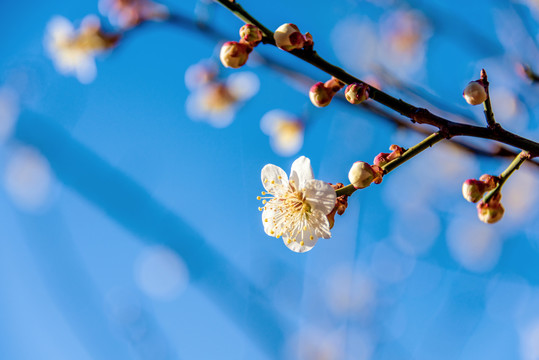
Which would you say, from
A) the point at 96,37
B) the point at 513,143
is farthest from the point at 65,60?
the point at 513,143

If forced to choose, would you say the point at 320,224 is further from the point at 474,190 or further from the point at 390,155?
the point at 474,190

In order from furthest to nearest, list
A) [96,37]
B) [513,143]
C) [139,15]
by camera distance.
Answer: [96,37] → [139,15] → [513,143]

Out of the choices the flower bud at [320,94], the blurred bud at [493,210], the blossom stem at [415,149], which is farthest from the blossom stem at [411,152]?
the blurred bud at [493,210]

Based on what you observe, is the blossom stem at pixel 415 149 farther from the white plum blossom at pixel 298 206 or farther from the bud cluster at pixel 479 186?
the bud cluster at pixel 479 186

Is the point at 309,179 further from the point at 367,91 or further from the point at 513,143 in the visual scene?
the point at 513,143

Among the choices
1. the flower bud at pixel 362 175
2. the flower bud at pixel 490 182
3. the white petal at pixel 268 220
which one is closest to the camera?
the flower bud at pixel 362 175
